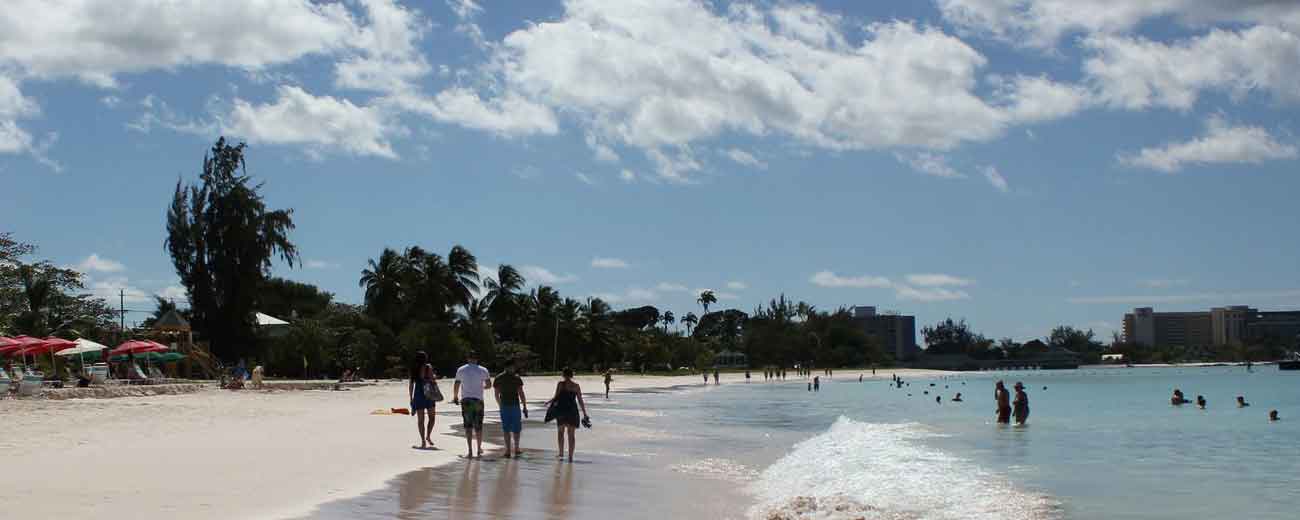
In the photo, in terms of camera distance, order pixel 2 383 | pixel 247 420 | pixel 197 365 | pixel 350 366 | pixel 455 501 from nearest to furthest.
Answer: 1. pixel 455 501
2. pixel 247 420
3. pixel 2 383
4. pixel 197 365
5. pixel 350 366

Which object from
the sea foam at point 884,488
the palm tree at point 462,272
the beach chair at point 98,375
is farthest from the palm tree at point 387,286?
the sea foam at point 884,488

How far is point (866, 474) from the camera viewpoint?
634 inches

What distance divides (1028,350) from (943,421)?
174412mm

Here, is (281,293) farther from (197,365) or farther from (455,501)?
(455,501)

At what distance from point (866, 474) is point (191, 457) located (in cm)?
924

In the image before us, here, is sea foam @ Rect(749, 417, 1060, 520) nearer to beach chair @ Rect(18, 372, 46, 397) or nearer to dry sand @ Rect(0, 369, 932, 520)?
dry sand @ Rect(0, 369, 932, 520)

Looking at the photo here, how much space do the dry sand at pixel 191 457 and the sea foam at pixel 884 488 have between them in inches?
179

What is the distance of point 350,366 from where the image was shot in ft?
182

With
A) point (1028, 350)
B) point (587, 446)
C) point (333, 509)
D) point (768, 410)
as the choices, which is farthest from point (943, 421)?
point (1028, 350)

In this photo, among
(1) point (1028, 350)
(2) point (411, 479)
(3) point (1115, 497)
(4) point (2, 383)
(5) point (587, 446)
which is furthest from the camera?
(1) point (1028, 350)

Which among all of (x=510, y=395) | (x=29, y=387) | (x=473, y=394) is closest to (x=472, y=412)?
(x=473, y=394)

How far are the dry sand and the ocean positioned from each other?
891 mm

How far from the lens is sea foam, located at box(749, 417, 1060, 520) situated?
11.9 meters

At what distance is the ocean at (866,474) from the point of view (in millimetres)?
11428
